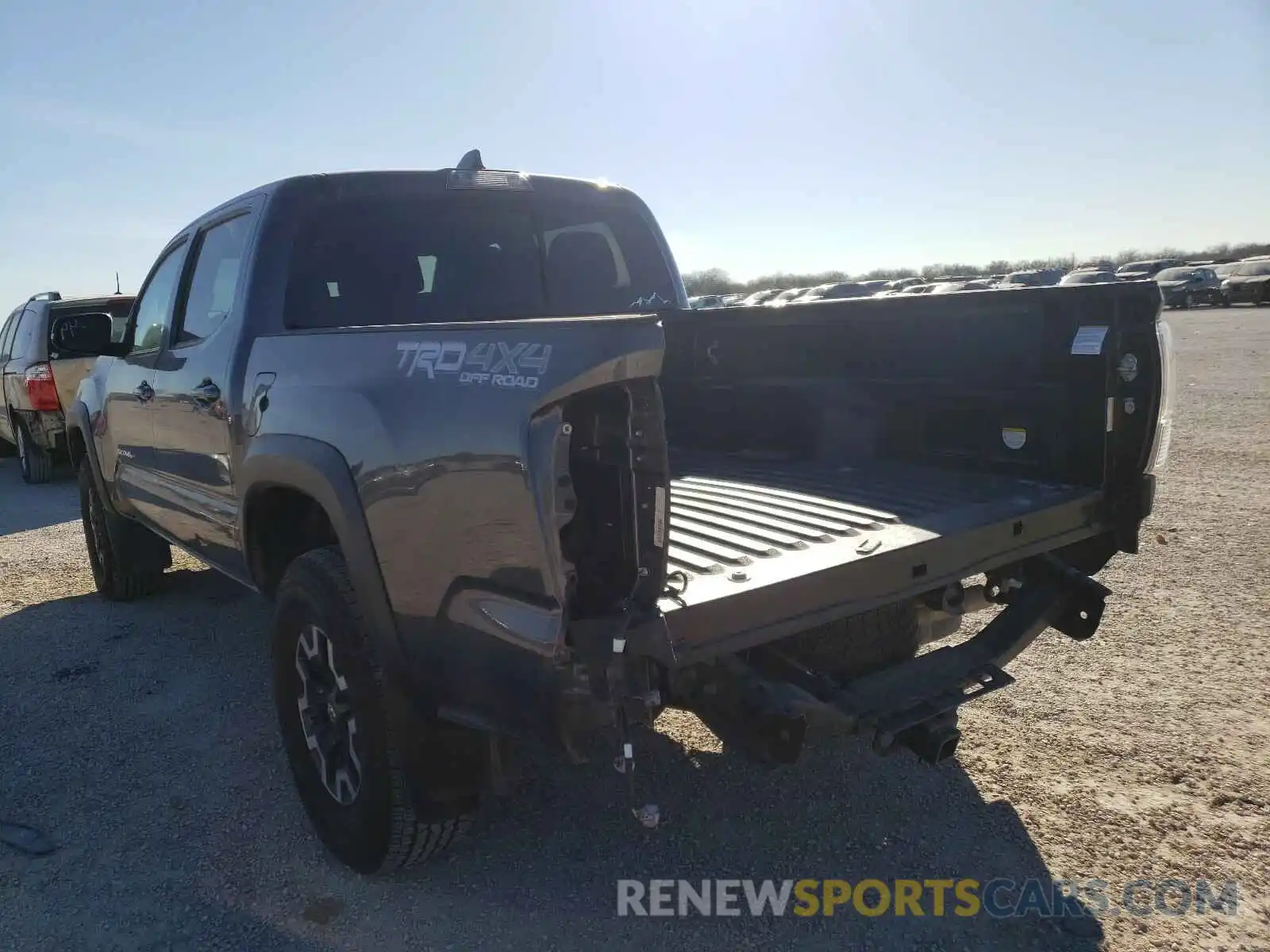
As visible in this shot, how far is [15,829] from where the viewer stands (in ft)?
10.8

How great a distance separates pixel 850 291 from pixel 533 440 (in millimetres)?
34156

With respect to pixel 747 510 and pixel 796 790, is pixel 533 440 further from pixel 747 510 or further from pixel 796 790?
pixel 796 790

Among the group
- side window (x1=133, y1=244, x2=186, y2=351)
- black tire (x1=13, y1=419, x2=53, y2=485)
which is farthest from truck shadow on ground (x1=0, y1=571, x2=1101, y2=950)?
black tire (x1=13, y1=419, x2=53, y2=485)

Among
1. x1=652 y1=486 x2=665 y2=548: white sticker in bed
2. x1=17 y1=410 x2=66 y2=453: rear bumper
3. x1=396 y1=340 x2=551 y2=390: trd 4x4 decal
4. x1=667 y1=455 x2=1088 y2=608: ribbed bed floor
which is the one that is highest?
x1=396 y1=340 x2=551 y2=390: trd 4x4 decal

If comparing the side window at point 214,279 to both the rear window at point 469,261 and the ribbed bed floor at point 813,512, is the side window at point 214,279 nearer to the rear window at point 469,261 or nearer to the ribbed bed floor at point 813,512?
the rear window at point 469,261

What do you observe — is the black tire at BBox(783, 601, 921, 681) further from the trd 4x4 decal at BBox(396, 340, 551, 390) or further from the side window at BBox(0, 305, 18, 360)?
the side window at BBox(0, 305, 18, 360)

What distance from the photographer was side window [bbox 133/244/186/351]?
4.58 meters

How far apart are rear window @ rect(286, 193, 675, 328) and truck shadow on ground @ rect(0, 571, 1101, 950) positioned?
5.76 feet

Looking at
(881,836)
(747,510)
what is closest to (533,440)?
(747,510)

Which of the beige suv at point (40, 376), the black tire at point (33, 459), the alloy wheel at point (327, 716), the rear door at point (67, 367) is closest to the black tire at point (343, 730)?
the alloy wheel at point (327, 716)

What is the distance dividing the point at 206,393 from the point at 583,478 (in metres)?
2.16

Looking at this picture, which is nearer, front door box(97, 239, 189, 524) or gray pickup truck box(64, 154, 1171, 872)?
gray pickup truck box(64, 154, 1171, 872)

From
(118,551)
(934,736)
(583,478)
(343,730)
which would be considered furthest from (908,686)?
(118,551)

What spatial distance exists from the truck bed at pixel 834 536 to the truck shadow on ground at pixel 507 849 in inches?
19.0
